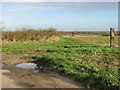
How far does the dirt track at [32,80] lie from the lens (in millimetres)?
11648

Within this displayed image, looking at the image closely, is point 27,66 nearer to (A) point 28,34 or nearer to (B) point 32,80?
(B) point 32,80

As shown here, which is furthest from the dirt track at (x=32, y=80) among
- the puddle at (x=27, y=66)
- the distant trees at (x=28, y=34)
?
the distant trees at (x=28, y=34)

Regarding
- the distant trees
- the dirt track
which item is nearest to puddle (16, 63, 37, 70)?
the dirt track

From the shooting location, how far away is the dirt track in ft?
38.2

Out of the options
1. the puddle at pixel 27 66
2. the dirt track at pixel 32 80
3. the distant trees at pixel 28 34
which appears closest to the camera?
the dirt track at pixel 32 80

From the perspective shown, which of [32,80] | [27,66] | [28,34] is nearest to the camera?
[32,80]

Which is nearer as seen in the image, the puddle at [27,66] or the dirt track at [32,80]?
the dirt track at [32,80]

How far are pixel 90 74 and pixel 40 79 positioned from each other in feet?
6.56

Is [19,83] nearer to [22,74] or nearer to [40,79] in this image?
[40,79]

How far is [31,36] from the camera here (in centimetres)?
4306

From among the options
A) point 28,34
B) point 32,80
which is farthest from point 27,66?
point 28,34

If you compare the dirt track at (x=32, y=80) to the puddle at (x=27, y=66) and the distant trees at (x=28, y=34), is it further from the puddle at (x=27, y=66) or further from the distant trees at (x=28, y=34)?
the distant trees at (x=28, y=34)

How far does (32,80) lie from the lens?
41.5 feet

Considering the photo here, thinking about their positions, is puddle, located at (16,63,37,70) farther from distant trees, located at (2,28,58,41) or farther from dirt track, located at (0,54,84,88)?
distant trees, located at (2,28,58,41)
